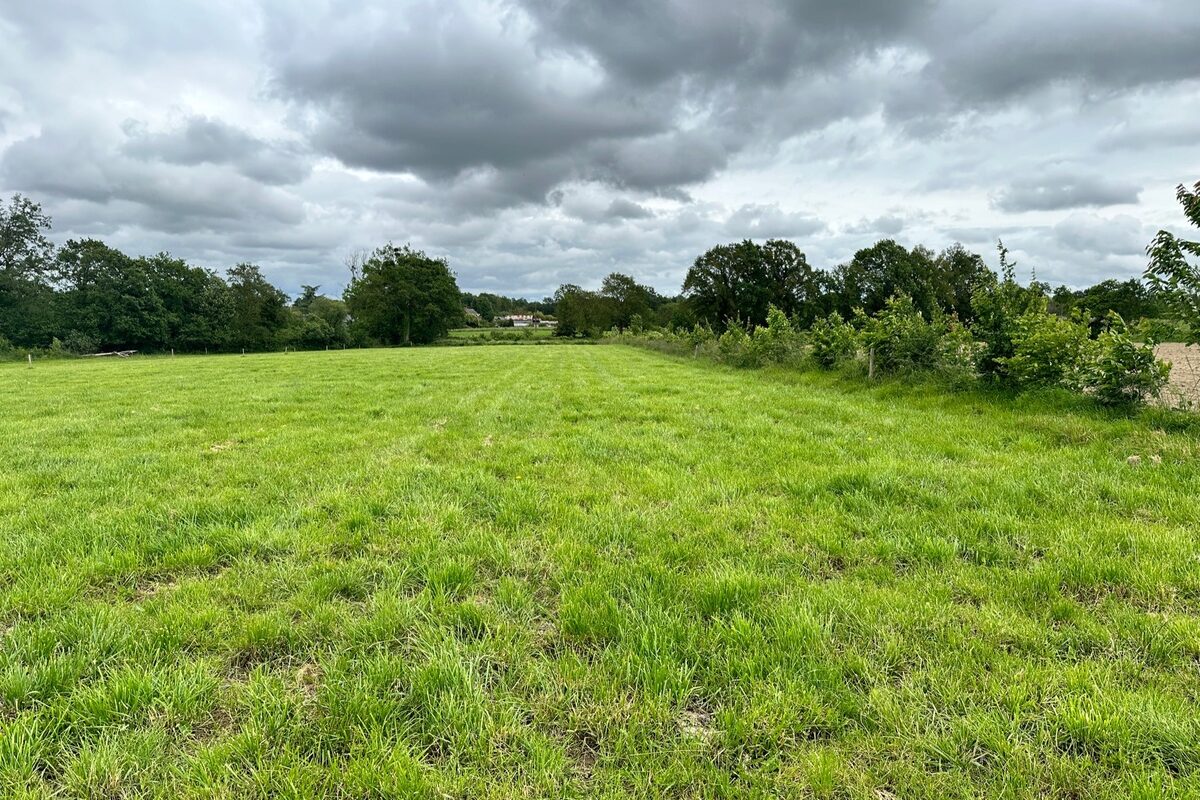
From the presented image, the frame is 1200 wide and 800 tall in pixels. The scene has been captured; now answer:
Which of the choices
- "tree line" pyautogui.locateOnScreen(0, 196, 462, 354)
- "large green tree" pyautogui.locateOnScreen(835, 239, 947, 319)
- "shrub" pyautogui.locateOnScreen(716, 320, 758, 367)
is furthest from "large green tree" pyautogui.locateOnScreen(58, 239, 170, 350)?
"large green tree" pyautogui.locateOnScreen(835, 239, 947, 319)

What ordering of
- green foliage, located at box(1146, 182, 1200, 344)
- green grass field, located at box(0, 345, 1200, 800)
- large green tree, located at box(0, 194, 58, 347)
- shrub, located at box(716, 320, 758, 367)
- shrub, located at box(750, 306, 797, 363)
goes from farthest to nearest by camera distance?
large green tree, located at box(0, 194, 58, 347)
shrub, located at box(716, 320, 758, 367)
shrub, located at box(750, 306, 797, 363)
green foliage, located at box(1146, 182, 1200, 344)
green grass field, located at box(0, 345, 1200, 800)

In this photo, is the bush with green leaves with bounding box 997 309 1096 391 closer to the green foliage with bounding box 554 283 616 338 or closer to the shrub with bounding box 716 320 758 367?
the shrub with bounding box 716 320 758 367

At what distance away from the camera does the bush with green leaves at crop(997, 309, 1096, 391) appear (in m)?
7.71

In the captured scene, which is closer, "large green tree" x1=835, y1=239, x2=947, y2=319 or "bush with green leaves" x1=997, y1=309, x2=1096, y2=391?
"bush with green leaves" x1=997, y1=309, x2=1096, y2=391

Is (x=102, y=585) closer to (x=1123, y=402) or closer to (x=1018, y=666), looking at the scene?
(x=1018, y=666)

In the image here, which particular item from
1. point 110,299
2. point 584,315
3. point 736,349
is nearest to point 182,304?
point 110,299

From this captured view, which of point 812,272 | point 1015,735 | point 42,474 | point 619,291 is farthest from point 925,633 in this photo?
point 619,291

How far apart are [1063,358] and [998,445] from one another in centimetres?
307

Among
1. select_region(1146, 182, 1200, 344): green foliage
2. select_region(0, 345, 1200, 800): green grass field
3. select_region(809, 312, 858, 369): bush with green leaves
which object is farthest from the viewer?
select_region(809, 312, 858, 369): bush with green leaves

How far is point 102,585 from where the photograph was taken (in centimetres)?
305

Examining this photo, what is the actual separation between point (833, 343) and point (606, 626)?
13.2 metres

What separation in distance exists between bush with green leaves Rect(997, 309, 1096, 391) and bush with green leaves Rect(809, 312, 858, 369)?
4.63m

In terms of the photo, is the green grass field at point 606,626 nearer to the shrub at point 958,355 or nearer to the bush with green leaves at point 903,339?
the shrub at point 958,355

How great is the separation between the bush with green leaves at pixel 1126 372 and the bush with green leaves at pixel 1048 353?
0.42 meters
